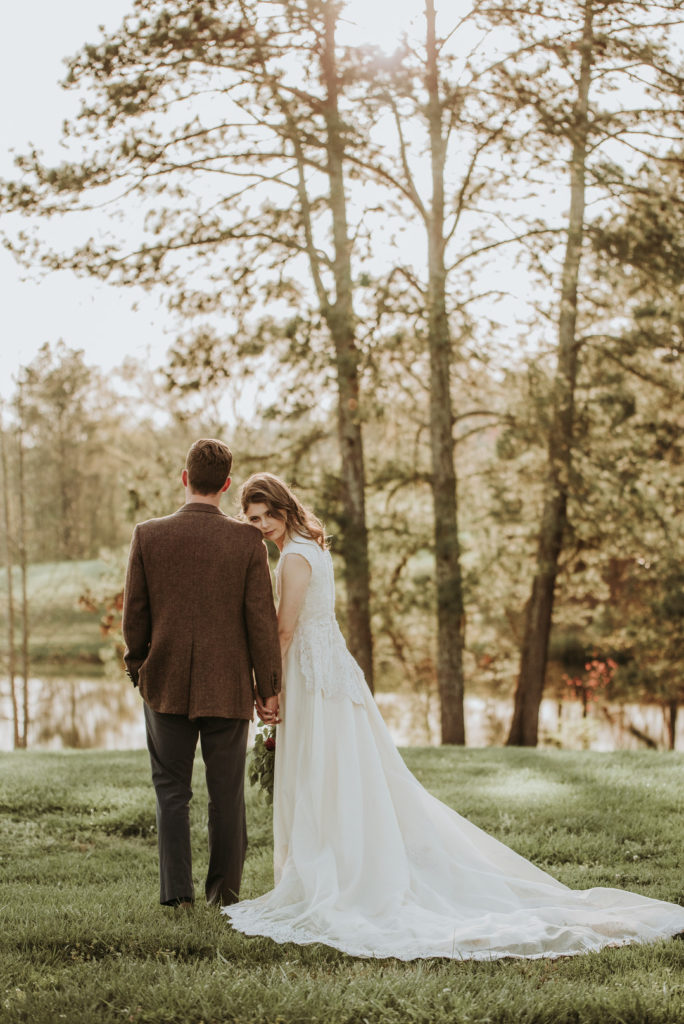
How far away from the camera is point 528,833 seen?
6574 millimetres

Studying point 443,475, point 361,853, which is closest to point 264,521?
point 361,853

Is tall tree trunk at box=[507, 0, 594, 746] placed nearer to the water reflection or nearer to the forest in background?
the forest in background

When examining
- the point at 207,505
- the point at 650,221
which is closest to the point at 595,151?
the point at 650,221

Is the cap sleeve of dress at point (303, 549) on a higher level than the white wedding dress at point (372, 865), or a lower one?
higher

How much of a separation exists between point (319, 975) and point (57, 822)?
370 cm

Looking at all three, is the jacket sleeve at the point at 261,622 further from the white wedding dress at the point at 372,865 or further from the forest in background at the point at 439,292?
the forest in background at the point at 439,292

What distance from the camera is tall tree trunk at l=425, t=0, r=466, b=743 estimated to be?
13215 millimetres

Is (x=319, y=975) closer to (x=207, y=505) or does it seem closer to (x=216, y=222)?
(x=207, y=505)

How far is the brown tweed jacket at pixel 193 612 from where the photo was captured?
4680 mm

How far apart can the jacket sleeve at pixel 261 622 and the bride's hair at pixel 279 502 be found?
27 cm

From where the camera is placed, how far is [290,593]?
5.05 meters

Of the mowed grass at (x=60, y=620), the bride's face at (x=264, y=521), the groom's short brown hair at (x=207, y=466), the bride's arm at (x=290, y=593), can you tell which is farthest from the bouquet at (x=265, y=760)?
the mowed grass at (x=60, y=620)

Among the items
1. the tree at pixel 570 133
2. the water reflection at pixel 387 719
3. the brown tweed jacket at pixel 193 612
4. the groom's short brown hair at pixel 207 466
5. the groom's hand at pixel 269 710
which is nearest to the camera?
the brown tweed jacket at pixel 193 612

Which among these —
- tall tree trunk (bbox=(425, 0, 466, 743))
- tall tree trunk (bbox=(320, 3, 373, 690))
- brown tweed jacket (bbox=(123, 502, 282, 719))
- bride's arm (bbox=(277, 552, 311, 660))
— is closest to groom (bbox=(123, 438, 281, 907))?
brown tweed jacket (bbox=(123, 502, 282, 719))
